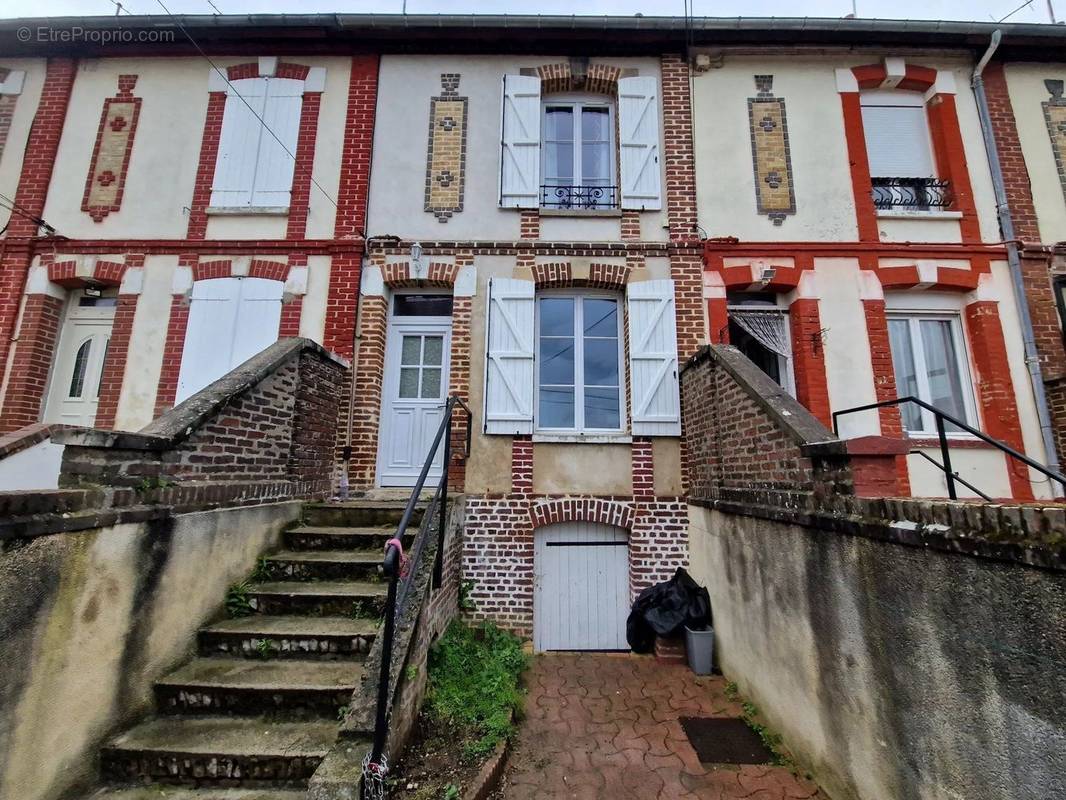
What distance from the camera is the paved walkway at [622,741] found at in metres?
2.78

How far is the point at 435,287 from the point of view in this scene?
234 inches

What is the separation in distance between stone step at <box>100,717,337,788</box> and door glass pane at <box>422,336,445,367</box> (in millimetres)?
Answer: 3984

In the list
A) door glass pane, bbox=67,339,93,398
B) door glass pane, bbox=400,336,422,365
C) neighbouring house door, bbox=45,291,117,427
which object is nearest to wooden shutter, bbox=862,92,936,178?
door glass pane, bbox=400,336,422,365

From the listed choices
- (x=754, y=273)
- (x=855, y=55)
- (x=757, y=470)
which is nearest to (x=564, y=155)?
(x=754, y=273)

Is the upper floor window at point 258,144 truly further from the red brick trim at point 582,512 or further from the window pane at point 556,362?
the red brick trim at point 582,512

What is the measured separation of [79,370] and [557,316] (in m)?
5.88

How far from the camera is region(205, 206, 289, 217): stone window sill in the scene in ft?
19.4

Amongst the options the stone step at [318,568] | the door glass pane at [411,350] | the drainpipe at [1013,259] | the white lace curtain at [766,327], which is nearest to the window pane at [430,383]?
the door glass pane at [411,350]

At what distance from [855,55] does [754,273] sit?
11.3 feet

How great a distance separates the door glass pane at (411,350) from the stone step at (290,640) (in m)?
3.32

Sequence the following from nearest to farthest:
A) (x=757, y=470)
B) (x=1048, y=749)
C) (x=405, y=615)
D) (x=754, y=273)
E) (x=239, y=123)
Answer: (x=1048, y=749), (x=405, y=615), (x=757, y=470), (x=754, y=273), (x=239, y=123)

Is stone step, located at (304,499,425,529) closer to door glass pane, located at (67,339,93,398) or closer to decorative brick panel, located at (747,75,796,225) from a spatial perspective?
door glass pane, located at (67,339,93,398)

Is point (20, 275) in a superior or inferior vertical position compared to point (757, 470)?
superior

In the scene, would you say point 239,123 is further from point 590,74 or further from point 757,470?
point 757,470
